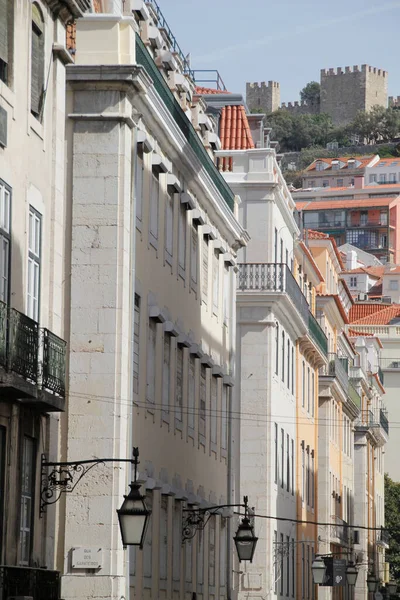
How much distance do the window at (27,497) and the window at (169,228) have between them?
9368 millimetres

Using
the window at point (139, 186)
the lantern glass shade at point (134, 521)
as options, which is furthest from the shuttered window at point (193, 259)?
the lantern glass shade at point (134, 521)

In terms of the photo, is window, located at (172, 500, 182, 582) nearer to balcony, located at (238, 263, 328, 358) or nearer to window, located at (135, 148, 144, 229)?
window, located at (135, 148, 144, 229)

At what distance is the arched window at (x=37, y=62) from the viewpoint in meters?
21.5

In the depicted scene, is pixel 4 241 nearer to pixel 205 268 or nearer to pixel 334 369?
pixel 205 268

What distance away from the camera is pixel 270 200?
44625 mm

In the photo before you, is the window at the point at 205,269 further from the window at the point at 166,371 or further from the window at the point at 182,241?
the window at the point at 166,371

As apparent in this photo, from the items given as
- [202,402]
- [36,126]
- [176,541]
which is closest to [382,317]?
[202,402]

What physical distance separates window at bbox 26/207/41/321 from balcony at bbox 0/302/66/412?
0.51 metres

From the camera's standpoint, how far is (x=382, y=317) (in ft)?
362

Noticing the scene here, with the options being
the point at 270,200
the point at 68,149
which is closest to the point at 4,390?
the point at 68,149

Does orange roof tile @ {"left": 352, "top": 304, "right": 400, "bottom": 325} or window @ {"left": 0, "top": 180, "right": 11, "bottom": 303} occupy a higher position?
orange roof tile @ {"left": 352, "top": 304, "right": 400, "bottom": 325}

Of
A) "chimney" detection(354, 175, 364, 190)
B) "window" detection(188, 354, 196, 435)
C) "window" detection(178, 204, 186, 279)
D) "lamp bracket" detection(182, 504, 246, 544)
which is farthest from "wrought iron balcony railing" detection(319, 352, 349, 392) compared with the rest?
"chimney" detection(354, 175, 364, 190)

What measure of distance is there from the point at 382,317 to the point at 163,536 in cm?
8124

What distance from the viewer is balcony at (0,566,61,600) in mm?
19031
